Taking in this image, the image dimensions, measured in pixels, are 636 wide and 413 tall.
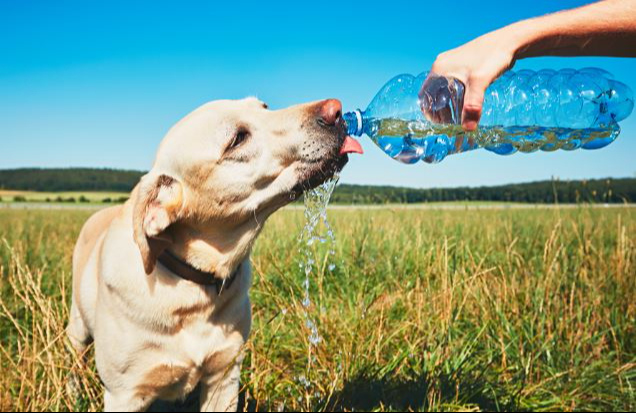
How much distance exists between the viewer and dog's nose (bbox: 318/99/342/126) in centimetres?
230

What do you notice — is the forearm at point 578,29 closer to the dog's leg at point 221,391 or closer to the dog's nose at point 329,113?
the dog's nose at point 329,113

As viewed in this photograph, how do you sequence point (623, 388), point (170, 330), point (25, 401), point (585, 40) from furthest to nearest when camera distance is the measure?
point (623, 388), point (25, 401), point (170, 330), point (585, 40)

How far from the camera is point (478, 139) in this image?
273 cm

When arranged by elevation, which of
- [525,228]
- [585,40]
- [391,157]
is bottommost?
[525,228]

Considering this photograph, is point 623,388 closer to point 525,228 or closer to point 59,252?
point 525,228

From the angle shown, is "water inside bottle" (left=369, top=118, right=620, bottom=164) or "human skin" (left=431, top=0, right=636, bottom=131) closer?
"human skin" (left=431, top=0, right=636, bottom=131)

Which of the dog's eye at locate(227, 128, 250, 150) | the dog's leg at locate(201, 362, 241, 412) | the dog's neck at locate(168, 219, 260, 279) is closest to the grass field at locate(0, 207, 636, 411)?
the dog's leg at locate(201, 362, 241, 412)

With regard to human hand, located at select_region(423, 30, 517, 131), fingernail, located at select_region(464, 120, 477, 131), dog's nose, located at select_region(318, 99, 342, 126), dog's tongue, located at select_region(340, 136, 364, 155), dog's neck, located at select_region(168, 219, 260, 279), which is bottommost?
dog's neck, located at select_region(168, 219, 260, 279)

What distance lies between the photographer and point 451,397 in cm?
263

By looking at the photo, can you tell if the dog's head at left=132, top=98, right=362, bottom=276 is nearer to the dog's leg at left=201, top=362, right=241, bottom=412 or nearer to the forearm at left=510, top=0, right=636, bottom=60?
the dog's leg at left=201, top=362, right=241, bottom=412

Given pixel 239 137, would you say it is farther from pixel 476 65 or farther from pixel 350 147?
pixel 476 65

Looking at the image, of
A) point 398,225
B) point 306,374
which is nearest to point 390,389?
point 306,374

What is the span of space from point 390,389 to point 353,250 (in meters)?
2.26

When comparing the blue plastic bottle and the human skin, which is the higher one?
the human skin
